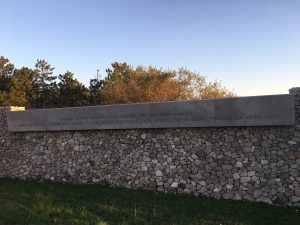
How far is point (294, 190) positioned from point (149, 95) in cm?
1863

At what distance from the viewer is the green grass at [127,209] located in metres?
8.48

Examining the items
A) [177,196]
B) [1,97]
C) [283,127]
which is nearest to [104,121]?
[177,196]

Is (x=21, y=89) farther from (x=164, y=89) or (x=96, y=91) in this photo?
(x=164, y=89)

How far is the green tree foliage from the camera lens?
28925 mm

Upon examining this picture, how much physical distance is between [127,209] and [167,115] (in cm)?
353

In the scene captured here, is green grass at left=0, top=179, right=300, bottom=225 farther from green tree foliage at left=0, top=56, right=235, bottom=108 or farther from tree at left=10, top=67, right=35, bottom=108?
tree at left=10, top=67, right=35, bottom=108

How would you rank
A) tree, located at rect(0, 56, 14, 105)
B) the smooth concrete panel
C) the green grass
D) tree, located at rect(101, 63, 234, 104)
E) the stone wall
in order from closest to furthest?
the green grass, the smooth concrete panel, the stone wall, tree, located at rect(101, 63, 234, 104), tree, located at rect(0, 56, 14, 105)

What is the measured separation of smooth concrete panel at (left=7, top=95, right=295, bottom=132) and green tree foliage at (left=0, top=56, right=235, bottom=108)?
1385cm

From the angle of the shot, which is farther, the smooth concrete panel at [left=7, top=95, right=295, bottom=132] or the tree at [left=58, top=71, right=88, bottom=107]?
the tree at [left=58, top=71, right=88, bottom=107]

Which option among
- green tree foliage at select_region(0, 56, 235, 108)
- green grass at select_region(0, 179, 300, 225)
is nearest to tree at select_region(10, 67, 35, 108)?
green tree foliage at select_region(0, 56, 235, 108)

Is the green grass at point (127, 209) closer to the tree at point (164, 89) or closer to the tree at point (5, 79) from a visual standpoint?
the tree at point (164, 89)

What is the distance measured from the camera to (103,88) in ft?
120

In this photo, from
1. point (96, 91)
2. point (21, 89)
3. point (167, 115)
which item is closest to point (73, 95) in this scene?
point (96, 91)

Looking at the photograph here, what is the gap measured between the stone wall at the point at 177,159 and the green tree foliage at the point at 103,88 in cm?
1395
